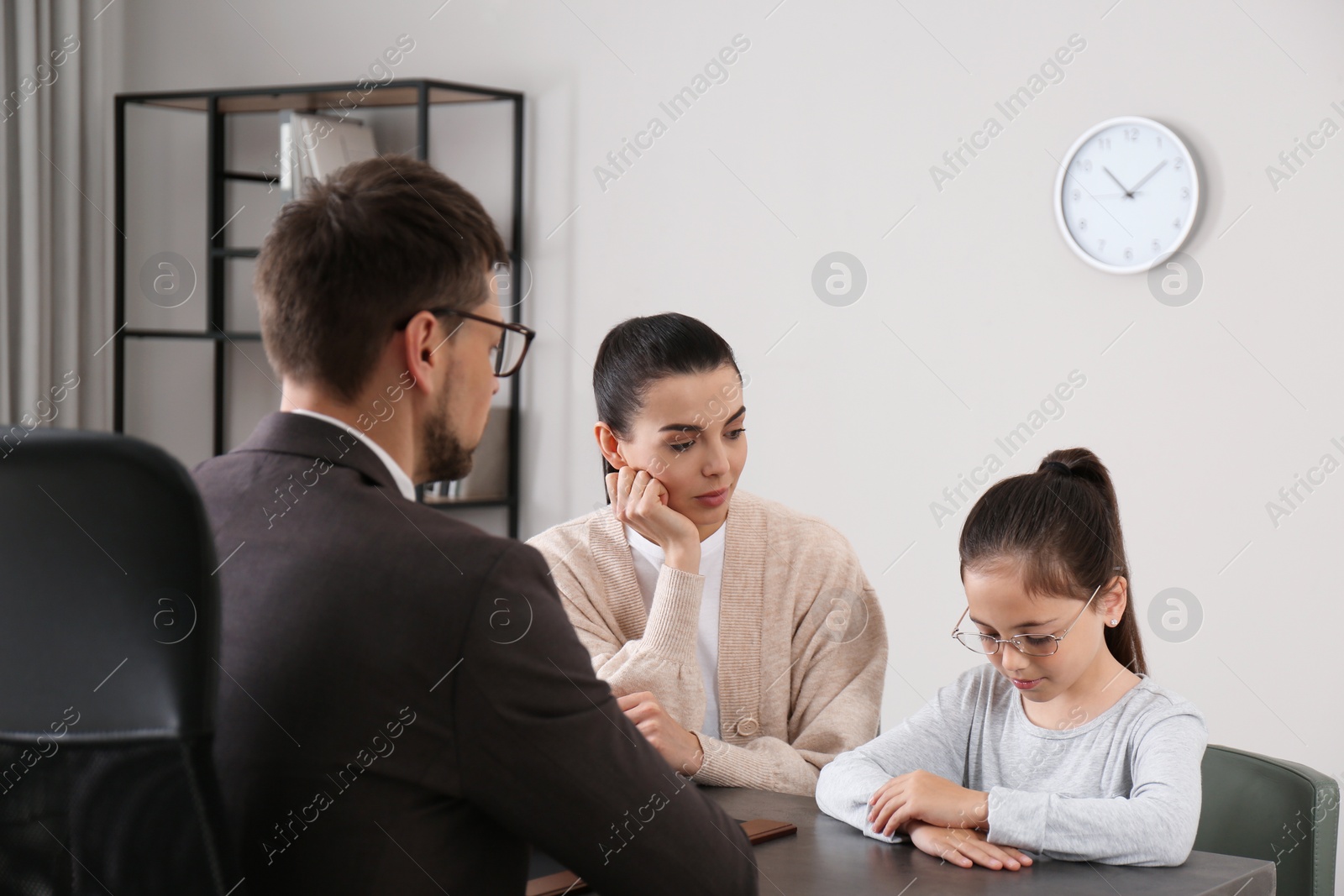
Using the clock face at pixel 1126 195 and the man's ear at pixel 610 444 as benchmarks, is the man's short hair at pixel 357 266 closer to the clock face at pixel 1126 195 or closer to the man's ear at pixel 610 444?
the man's ear at pixel 610 444

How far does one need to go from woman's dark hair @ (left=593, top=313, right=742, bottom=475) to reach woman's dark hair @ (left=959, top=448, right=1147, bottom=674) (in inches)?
21.0

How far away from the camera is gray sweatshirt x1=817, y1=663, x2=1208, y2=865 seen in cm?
131

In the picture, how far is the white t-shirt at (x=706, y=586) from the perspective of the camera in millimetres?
1973

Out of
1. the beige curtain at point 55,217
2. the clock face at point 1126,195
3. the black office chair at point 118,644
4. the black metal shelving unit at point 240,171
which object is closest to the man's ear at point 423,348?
the black office chair at point 118,644

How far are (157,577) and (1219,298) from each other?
2476 millimetres

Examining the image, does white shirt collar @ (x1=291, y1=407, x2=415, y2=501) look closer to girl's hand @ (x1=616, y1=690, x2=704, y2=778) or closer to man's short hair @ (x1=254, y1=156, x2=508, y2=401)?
man's short hair @ (x1=254, y1=156, x2=508, y2=401)

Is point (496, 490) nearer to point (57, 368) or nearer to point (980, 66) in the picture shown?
point (57, 368)

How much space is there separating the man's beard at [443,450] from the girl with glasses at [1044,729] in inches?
24.7

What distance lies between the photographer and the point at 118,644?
33.3 inches

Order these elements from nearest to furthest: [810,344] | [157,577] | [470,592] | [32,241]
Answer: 1. [157,577]
2. [470,592]
3. [810,344]
4. [32,241]

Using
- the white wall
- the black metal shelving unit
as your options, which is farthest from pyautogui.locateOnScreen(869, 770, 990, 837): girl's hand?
the black metal shelving unit

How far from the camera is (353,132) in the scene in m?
3.85

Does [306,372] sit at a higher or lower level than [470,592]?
higher

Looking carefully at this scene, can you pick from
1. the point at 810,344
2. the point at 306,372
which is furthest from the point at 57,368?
the point at 306,372
